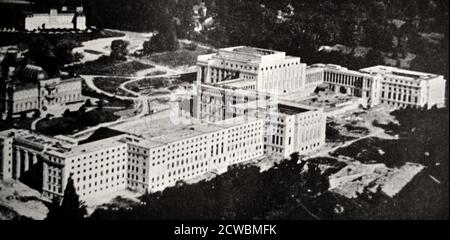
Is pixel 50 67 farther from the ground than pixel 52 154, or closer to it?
farther from the ground

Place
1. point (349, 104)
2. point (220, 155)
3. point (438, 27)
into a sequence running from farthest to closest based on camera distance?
1. point (349, 104)
2. point (438, 27)
3. point (220, 155)

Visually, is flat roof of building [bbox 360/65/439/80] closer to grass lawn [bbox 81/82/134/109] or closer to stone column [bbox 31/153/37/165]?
grass lawn [bbox 81/82/134/109]

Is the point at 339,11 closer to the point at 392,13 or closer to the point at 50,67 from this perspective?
the point at 392,13

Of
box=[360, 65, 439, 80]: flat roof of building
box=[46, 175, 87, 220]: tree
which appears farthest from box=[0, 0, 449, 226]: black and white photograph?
box=[360, 65, 439, 80]: flat roof of building

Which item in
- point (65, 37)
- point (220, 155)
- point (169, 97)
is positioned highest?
point (65, 37)

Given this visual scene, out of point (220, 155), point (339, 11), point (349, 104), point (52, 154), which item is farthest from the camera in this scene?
point (339, 11)

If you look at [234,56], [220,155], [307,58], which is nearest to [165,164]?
[220,155]
